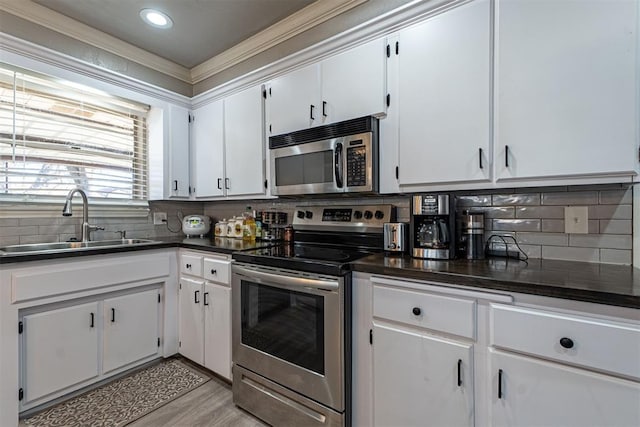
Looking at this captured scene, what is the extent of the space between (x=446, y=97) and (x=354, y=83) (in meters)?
0.56

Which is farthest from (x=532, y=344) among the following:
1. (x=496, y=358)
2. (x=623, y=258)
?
(x=623, y=258)

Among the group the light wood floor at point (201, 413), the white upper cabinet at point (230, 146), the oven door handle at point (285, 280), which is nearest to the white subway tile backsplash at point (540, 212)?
the oven door handle at point (285, 280)

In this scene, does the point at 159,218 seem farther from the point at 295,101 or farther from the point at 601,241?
the point at 601,241

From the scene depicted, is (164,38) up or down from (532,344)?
up

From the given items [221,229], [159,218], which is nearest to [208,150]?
[221,229]

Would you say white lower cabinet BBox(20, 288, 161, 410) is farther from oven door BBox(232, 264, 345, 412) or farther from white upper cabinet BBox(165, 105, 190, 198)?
white upper cabinet BBox(165, 105, 190, 198)

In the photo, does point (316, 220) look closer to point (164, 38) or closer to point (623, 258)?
point (623, 258)

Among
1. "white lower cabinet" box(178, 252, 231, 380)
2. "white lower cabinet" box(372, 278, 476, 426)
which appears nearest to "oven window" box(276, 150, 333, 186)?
"white lower cabinet" box(178, 252, 231, 380)

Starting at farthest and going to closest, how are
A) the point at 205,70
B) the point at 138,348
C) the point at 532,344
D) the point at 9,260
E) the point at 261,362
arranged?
the point at 205,70 → the point at 138,348 → the point at 261,362 → the point at 9,260 → the point at 532,344

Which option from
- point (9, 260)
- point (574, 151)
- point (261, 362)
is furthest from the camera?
point (261, 362)

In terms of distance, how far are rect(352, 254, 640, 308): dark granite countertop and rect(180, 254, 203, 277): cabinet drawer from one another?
129cm

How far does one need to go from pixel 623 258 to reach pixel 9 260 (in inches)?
119

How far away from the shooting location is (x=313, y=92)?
78.0 inches

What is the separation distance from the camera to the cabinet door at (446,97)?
1413mm
